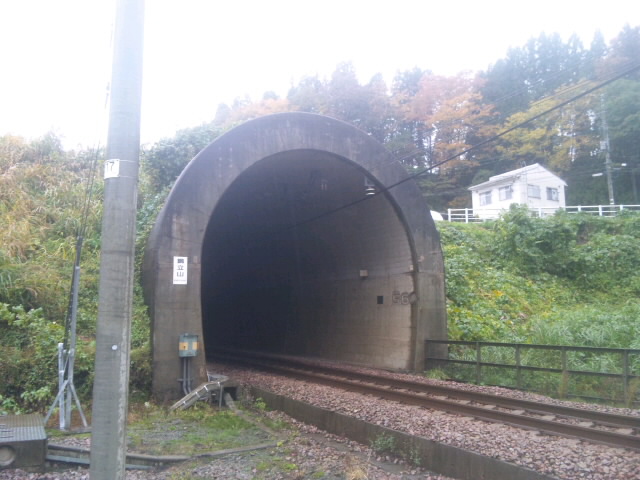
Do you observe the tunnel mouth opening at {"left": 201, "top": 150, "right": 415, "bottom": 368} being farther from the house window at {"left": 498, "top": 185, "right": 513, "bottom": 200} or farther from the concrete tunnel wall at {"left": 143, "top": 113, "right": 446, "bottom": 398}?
the house window at {"left": 498, "top": 185, "right": 513, "bottom": 200}

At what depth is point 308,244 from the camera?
19.9m

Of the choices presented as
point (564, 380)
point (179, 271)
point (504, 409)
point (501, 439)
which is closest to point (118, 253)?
point (501, 439)

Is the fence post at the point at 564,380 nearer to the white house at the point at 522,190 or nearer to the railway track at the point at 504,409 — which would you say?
the railway track at the point at 504,409

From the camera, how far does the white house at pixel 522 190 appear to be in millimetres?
42469

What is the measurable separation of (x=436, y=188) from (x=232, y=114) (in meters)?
19.4

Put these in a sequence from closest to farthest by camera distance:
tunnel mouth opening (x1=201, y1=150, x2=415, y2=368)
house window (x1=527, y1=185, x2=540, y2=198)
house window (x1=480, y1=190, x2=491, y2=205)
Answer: tunnel mouth opening (x1=201, y1=150, x2=415, y2=368)
house window (x1=527, y1=185, x2=540, y2=198)
house window (x1=480, y1=190, x2=491, y2=205)

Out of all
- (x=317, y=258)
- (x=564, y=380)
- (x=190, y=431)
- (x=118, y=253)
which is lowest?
(x=190, y=431)

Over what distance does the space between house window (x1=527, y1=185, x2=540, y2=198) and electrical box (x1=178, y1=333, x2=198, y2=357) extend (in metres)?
35.6

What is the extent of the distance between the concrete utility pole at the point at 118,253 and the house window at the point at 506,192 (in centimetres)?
4131

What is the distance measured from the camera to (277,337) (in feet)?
76.0

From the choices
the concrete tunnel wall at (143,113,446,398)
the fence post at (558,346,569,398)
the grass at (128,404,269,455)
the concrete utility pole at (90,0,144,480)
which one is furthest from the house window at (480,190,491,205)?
the concrete utility pole at (90,0,144,480)

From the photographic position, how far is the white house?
4247cm

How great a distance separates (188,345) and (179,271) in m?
1.60

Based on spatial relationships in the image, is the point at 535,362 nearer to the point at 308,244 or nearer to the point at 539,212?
the point at 308,244
